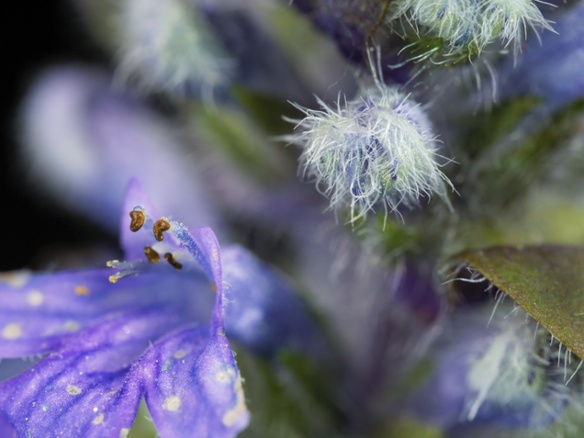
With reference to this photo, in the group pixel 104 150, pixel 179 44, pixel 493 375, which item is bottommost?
pixel 493 375

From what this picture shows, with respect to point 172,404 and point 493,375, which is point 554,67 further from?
A: point 172,404

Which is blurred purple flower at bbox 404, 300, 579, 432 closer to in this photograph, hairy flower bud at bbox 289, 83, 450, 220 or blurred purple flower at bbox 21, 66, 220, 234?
hairy flower bud at bbox 289, 83, 450, 220

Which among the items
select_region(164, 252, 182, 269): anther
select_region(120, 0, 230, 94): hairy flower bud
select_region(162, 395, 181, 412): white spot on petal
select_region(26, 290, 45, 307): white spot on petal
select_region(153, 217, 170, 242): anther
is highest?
select_region(120, 0, 230, 94): hairy flower bud

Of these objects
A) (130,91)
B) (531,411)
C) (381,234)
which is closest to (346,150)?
(381,234)

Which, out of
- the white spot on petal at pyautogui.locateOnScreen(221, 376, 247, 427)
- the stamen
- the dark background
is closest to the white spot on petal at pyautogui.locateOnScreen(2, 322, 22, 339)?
the stamen

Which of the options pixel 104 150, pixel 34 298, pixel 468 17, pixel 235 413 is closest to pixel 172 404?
pixel 235 413

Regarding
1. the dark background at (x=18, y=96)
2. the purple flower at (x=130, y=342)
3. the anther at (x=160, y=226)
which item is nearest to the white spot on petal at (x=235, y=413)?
the purple flower at (x=130, y=342)
